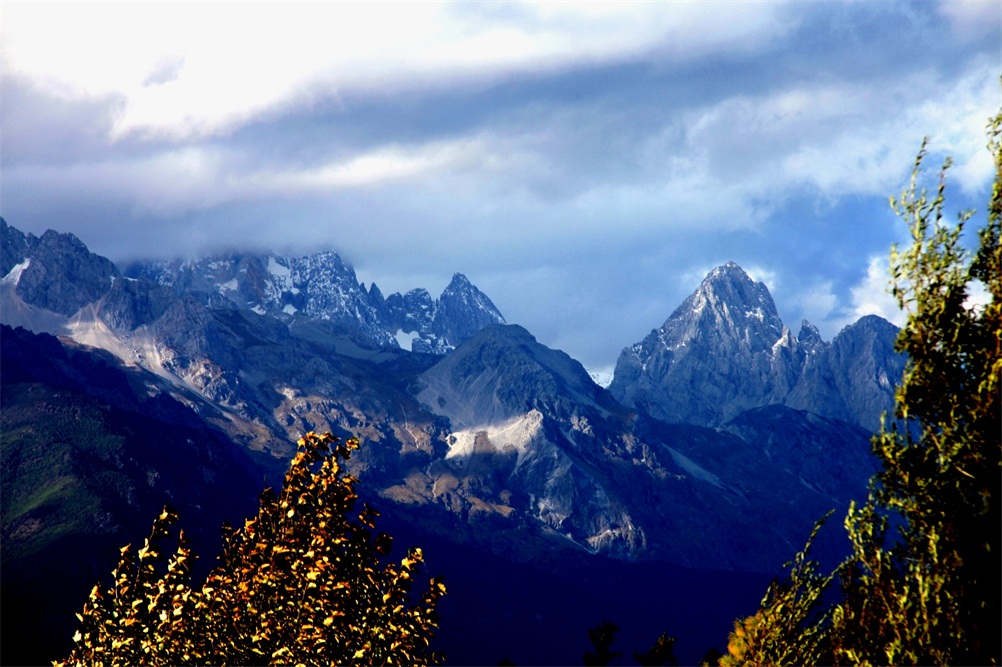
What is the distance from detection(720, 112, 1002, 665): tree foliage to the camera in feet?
109

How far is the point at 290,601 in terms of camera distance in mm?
42312

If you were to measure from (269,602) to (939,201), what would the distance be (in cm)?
2509

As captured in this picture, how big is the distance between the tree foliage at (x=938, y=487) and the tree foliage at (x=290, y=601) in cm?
1502

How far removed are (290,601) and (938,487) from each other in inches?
836

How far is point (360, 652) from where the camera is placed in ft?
134

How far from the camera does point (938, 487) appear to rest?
112 feet

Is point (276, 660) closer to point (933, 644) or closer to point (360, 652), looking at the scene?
point (360, 652)

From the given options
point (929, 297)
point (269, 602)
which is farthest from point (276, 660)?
point (929, 297)

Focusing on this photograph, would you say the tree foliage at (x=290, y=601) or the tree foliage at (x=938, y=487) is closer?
the tree foliage at (x=938, y=487)

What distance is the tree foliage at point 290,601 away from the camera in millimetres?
42094

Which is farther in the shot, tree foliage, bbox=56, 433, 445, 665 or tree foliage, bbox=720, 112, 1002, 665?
tree foliage, bbox=56, 433, 445, 665

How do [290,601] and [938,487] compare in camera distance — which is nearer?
[938,487]

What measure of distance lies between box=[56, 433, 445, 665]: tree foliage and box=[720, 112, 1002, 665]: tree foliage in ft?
49.3

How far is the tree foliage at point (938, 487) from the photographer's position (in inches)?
1310
